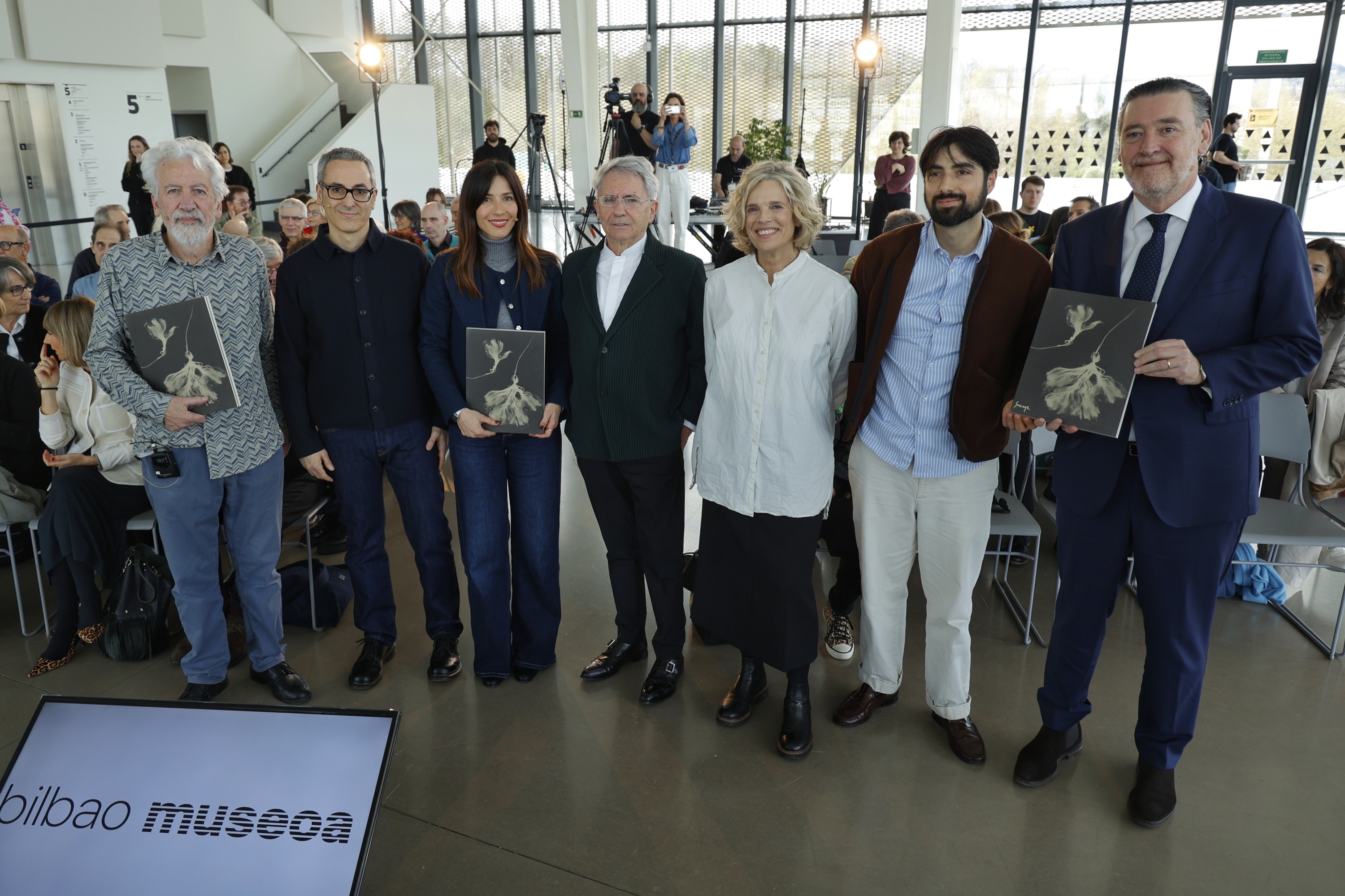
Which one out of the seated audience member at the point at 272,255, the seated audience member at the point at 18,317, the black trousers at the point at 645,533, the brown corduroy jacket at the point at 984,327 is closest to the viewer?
the brown corduroy jacket at the point at 984,327

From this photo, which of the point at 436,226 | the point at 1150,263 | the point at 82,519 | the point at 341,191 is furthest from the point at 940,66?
the point at 82,519

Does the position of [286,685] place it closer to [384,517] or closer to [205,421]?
[384,517]

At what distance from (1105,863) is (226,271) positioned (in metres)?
3.00

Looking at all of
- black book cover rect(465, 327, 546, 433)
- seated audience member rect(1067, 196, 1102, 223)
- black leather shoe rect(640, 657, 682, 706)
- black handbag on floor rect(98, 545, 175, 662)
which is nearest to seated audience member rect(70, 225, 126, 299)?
black handbag on floor rect(98, 545, 175, 662)

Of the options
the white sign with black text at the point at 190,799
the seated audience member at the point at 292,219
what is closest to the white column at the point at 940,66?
the seated audience member at the point at 292,219

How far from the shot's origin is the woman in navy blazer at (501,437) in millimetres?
2689

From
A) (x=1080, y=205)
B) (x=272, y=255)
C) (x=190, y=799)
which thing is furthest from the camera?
(x=1080, y=205)

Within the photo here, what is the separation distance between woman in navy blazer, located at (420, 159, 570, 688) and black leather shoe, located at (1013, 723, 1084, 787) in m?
1.57

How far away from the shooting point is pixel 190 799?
1.81 meters

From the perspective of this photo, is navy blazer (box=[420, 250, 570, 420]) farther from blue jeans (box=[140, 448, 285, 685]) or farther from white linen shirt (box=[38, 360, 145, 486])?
white linen shirt (box=[38, 360, 145, 486])

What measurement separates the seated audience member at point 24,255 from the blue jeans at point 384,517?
125 inches

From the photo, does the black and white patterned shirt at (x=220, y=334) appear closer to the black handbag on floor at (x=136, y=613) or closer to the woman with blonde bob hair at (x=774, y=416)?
the black handbag on floor at (x=136, y=613)

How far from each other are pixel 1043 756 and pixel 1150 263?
56.6 inches

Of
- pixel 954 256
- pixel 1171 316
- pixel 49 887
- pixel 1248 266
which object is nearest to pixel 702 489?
pixel 954 256
